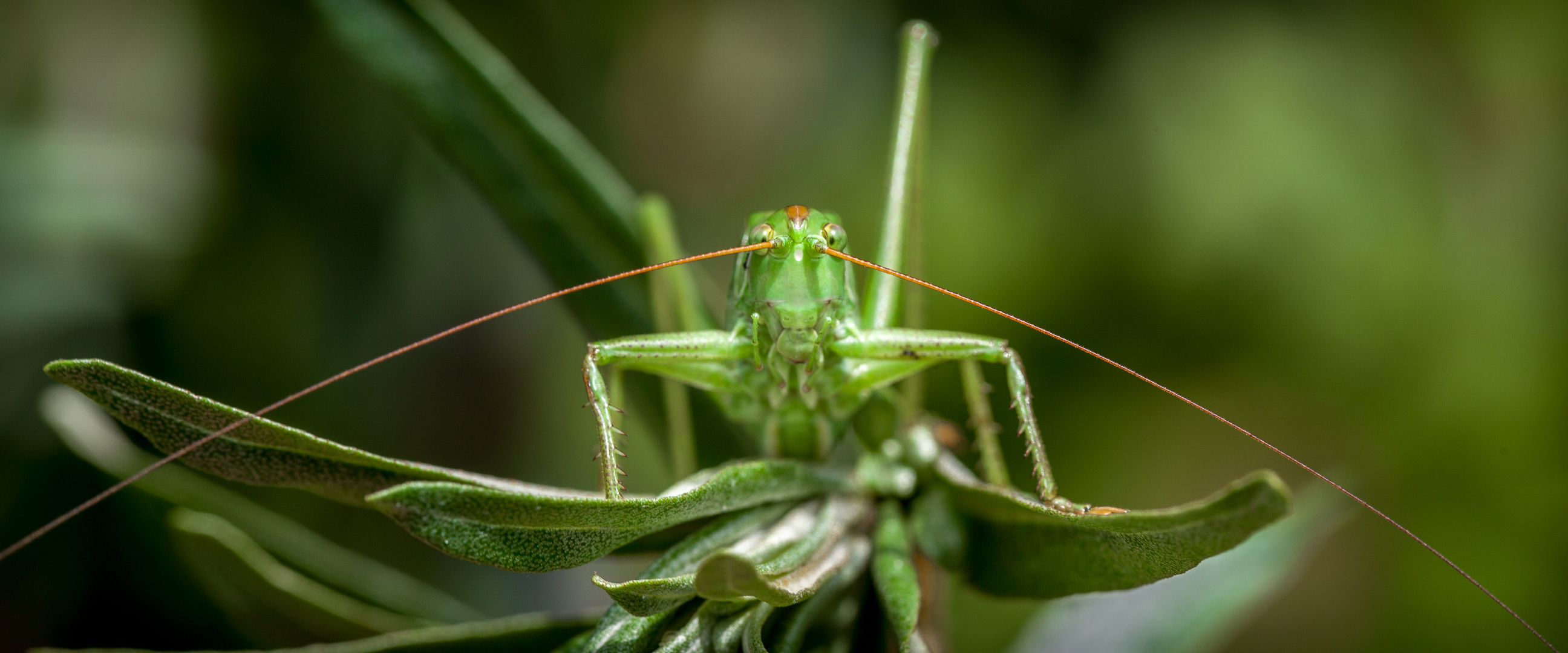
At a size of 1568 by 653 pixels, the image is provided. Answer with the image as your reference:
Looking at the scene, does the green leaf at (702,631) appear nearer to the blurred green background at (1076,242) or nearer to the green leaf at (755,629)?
the green leaf at (755,629)

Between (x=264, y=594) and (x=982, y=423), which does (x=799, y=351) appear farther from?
(x=264, y=594)

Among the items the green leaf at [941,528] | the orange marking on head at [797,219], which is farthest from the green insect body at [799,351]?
the green leaf at [941,528]

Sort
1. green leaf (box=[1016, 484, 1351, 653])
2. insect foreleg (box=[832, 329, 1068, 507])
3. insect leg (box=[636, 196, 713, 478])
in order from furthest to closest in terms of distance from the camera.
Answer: green leaf (box=[1016, 484, 1351, 653]), insect leg (box=[636, 196, 713, 478]), insect foreleg (box=[832, 329, 1068, 507])

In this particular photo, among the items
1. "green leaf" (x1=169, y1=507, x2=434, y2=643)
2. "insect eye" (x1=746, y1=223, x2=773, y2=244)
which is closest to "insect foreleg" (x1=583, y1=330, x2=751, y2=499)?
"insect eye" (x1=746, y1=223, x2=773, y2=244)

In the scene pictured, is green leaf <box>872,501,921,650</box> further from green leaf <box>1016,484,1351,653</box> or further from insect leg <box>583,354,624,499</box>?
green leaf <box>1016,484,1351,653</box>

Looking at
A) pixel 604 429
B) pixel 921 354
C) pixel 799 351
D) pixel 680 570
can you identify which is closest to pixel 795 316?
pixel 799 351

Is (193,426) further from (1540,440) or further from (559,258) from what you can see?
(1540,440)
